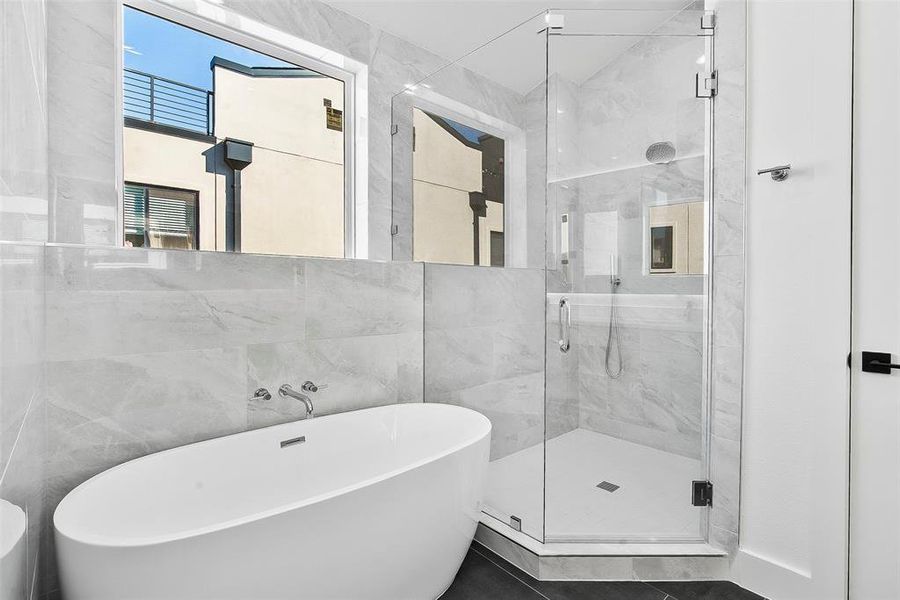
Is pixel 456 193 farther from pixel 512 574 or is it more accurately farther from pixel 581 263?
pixel 512 574

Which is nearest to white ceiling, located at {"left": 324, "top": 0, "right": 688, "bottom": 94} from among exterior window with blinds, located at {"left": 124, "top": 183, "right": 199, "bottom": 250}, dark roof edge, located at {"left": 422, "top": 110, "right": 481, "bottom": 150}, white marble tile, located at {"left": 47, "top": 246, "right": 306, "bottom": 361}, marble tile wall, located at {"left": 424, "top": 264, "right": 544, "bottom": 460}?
dark roof edge, located at {"left": 422, "top": 110, "right": 481, "bottom": 150}

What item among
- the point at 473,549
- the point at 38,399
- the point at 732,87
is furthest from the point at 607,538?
the point at 38,399

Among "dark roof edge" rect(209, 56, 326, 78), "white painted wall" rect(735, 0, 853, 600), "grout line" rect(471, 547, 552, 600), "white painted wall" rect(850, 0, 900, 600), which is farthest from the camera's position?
"dark roof edge" rect(209, 56, 326, 78)

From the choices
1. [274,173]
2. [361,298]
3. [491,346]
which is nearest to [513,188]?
[491,346]

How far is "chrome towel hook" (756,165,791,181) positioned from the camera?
169cm

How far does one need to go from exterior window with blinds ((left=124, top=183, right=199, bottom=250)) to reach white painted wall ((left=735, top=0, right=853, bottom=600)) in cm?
237

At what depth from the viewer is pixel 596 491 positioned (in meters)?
2.31

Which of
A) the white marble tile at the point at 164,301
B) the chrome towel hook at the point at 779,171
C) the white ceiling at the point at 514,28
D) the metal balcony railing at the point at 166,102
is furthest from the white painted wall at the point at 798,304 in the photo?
the metal balcony railing at the point at 166,102

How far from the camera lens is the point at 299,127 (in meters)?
2.46

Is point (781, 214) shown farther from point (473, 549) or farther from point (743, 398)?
point (473, 549)

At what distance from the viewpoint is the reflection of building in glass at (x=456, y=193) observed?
245cm

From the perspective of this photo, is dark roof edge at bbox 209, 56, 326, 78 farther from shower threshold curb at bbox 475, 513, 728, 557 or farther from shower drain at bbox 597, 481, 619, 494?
shower drain at bbox 597, 481, 619, 494

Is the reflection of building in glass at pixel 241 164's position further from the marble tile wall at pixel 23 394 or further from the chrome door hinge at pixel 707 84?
the chrome door hinge at pixel 707 84

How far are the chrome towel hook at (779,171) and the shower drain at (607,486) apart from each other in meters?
1.59
